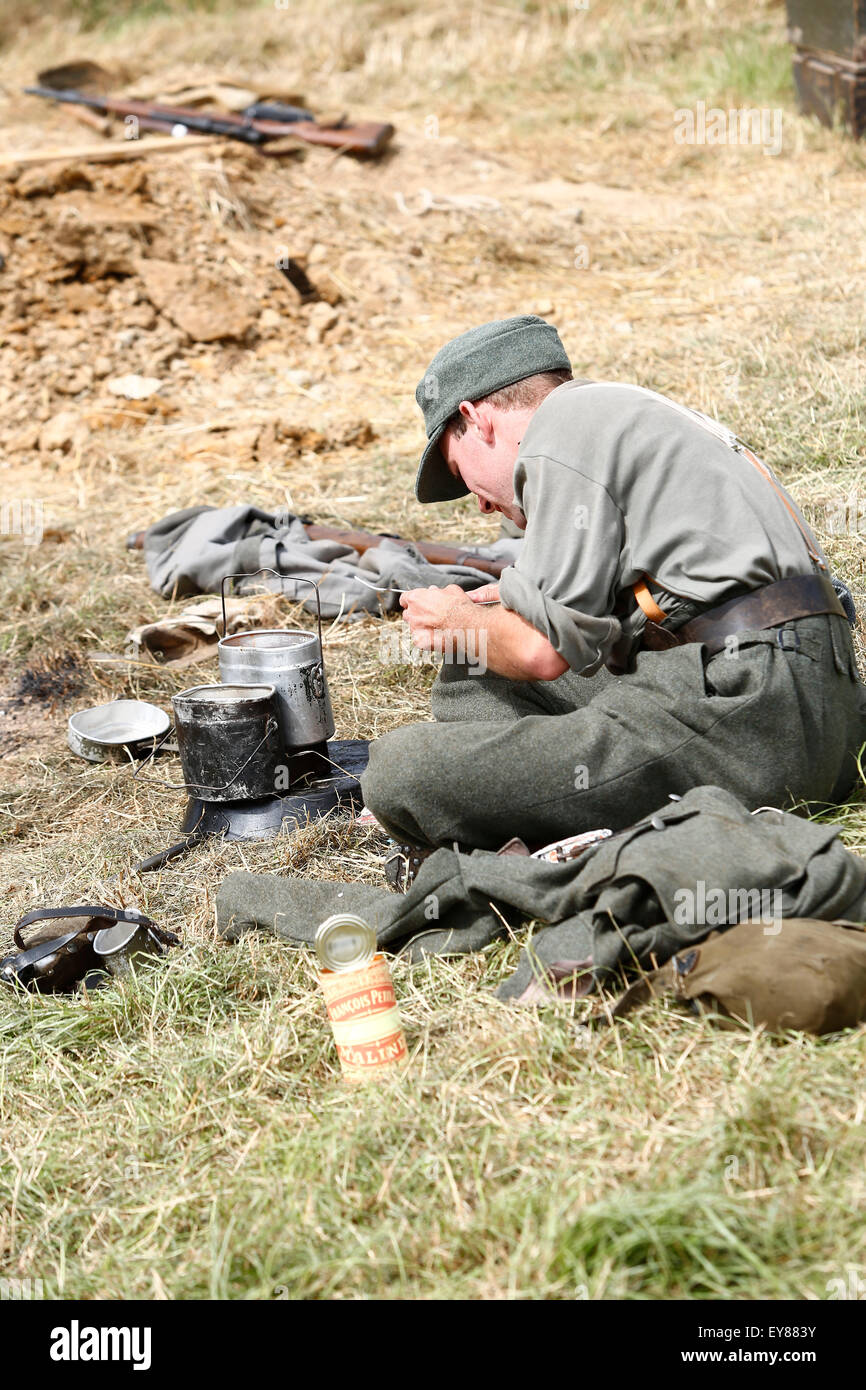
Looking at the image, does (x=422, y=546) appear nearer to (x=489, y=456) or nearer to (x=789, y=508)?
(x=489, y=456)

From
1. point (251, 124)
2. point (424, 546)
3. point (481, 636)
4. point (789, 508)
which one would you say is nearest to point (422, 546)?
point (424, 546)

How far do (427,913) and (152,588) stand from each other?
3.23 metres

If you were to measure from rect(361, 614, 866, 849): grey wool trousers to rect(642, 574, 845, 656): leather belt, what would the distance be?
0.02 m

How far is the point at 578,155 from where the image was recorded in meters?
11.6

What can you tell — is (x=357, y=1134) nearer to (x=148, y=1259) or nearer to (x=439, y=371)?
A: (x=148, y=1259)

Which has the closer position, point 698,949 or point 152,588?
point 698,949

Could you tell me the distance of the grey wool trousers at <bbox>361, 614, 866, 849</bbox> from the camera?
2.92 m

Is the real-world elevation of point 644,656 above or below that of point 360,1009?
above

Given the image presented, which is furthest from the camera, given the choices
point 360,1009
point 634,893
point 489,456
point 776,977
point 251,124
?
point 251,124

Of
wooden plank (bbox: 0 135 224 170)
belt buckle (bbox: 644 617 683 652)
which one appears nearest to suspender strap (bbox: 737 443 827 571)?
belt buckle (bbox: 644 617 683 652)

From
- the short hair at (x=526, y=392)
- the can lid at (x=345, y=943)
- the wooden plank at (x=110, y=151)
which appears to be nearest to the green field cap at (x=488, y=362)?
the short hair at (x=526, y=392)

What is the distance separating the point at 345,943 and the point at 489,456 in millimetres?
1350

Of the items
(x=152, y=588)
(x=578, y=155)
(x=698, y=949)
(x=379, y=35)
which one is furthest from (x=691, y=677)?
(x=379, y=35)

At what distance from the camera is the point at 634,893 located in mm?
2631
